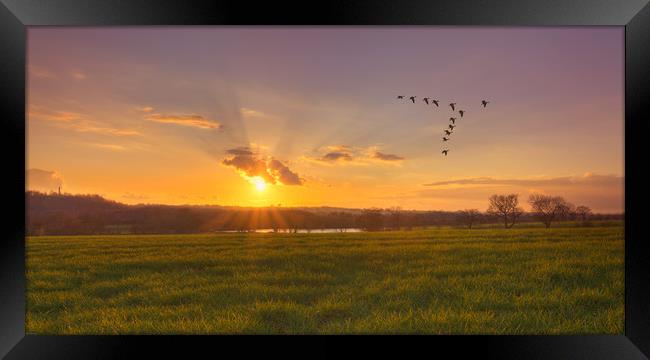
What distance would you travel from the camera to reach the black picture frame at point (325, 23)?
9.23 ft

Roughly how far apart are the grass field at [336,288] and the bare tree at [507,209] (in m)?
3.55

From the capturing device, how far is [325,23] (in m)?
2.83

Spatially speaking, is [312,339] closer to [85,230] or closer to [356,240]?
[356,240]

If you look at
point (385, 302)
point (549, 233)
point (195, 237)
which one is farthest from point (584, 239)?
point (195, 237)

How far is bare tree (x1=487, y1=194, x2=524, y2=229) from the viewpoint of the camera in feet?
43.9

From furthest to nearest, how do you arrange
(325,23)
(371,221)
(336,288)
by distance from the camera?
(371,221) → (336,288) → (325,23)

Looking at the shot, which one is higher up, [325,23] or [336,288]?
[325,23]

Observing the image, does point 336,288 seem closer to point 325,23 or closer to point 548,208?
point 325,23

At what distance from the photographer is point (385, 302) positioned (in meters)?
4.45

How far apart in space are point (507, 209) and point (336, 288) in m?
10.2

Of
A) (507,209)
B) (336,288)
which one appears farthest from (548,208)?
(336,288)

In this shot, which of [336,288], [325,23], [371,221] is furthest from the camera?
[371,221]

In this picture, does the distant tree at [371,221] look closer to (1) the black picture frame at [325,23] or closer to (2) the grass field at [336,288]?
(2) the grass field at [336,288]

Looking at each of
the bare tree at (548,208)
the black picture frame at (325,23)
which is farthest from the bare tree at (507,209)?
the black picture frame at (325,23)
